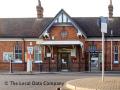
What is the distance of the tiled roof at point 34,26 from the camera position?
54.4 m

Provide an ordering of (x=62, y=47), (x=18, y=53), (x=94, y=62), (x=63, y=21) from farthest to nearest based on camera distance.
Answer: (x=18, y=53), (x=62, y=47), (x=63, y=21), (x=94, y=62)

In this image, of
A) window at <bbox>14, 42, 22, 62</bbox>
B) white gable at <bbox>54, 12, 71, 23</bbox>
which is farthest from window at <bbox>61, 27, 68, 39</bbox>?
window at <bbox>14, 42, 22, 62</bbox>

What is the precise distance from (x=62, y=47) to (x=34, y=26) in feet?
20.1

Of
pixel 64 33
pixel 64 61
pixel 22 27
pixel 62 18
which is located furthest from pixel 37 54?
pixel 62 18

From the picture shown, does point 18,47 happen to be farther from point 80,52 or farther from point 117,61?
point 117,61

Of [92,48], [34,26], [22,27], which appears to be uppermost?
[34,26]

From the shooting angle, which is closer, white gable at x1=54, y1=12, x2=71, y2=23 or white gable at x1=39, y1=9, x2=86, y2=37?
white gable at x1=39, y1=9, x2=86, y2=37

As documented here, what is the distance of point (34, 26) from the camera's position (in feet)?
188

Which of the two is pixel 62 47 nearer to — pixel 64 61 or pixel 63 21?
pixel 64 61

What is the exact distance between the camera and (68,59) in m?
53.2

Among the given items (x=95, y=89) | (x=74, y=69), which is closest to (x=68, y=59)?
(x=74, y=69)

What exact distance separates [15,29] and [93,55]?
11596mm

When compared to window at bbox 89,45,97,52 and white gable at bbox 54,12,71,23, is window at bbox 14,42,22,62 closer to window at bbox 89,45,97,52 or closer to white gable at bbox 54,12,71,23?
white gable at bbox 54,12,71,23

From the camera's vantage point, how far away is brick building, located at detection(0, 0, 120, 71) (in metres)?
52.8
